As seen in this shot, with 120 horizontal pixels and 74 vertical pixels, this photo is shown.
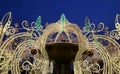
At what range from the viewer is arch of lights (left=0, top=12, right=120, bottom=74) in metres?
1.59

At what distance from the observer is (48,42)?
1605 mm

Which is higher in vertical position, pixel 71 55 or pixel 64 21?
pixel 64 21

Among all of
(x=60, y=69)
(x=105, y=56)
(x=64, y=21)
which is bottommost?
(x=60, y=69)

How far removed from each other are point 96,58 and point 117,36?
0.68 feet

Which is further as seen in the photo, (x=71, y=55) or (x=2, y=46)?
(x=2, y=46)

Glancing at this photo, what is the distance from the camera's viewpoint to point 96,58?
162 cm

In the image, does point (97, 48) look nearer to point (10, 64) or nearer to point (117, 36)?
point (117, 36)

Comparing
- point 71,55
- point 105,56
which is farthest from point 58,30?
point 71,55

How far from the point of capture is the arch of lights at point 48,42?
5.22 feet

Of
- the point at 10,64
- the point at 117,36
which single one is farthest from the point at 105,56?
the point at 10,64

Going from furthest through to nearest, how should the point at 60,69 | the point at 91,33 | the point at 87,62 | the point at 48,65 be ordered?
the point at 91,33, the point at 87,62, the point at 48,65, the point at 60,69

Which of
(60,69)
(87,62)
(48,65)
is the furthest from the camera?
(87,62)

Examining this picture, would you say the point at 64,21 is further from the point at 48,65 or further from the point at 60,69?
the point at 60,69

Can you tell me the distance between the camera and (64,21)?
5.41 feet
